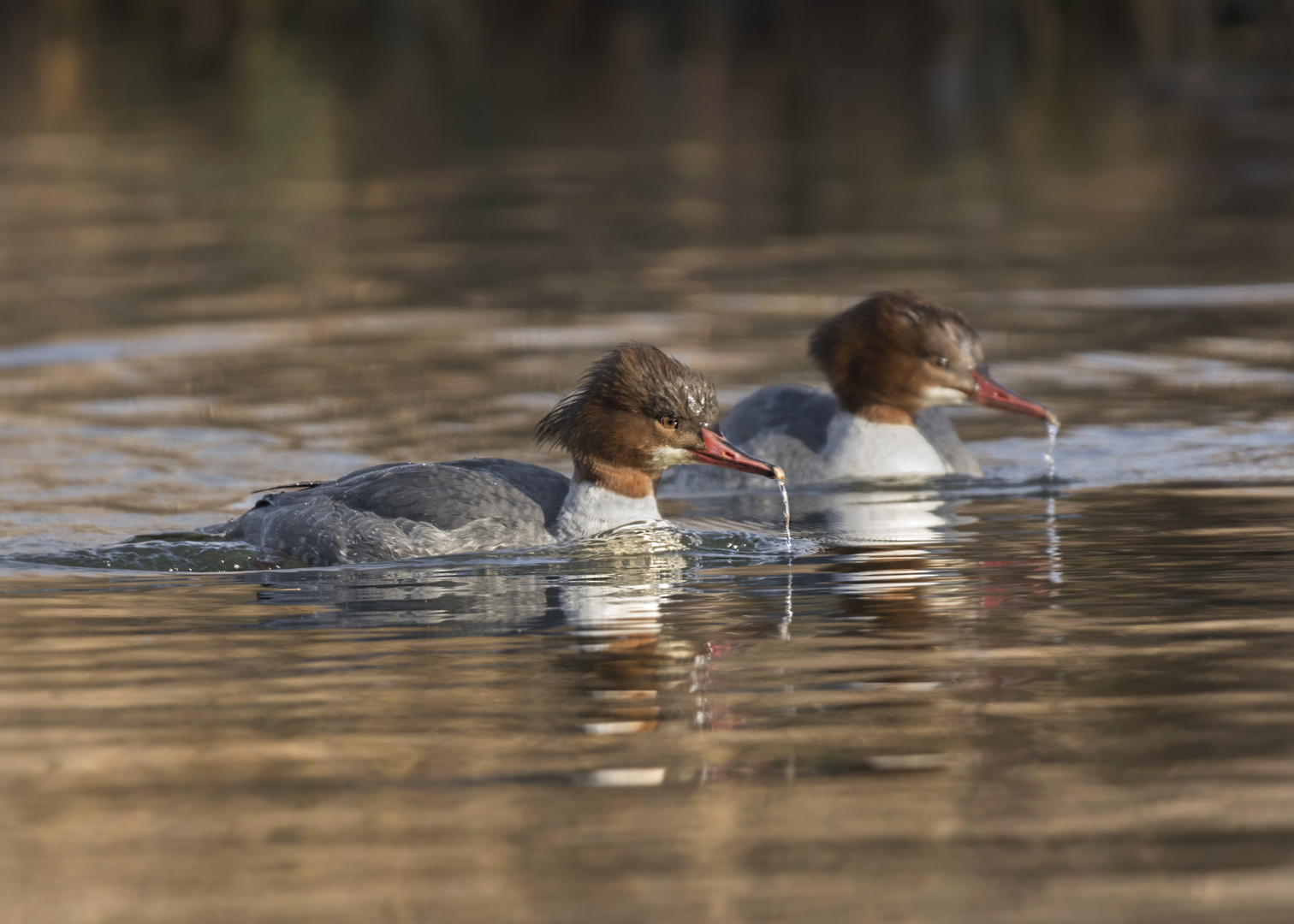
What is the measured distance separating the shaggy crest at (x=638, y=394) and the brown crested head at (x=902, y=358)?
2.33 meters

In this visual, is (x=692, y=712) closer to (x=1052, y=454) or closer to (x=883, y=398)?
(x=883, y=398)

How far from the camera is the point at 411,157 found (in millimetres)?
26172

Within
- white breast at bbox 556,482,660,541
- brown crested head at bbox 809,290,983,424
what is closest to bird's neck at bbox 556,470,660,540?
white breast at bbox 556,482,660,541

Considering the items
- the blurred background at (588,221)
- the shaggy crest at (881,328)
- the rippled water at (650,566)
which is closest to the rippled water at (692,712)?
the rippled water at (650,566)

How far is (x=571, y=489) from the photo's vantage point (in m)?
8.97

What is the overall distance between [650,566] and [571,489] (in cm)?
57

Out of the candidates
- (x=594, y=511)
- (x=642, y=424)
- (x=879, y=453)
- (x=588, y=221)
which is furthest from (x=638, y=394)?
(x=588, y=221)

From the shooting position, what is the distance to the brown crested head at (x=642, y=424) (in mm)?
8727

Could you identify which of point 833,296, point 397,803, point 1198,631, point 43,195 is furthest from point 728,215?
point 397,803

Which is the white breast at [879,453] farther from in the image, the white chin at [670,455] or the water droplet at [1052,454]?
the white chin at [670,455]

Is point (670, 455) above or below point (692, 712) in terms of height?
above

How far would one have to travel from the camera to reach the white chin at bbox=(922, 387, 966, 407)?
35.9ft

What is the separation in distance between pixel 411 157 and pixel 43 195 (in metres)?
4.85

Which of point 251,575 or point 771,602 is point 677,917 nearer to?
point 771,602
